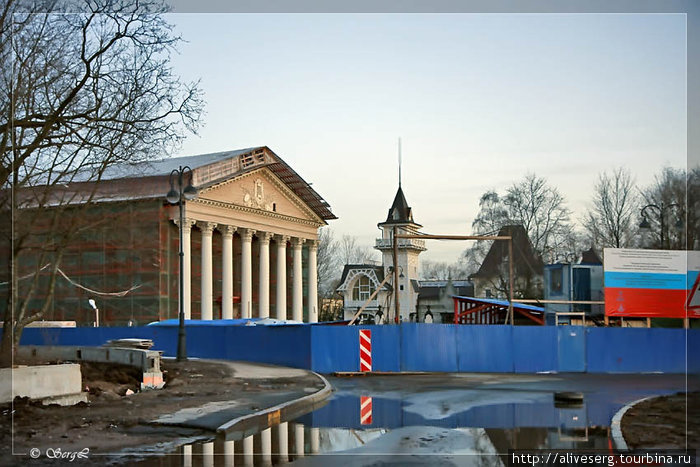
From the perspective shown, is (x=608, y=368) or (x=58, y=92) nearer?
(x=58, y=92)

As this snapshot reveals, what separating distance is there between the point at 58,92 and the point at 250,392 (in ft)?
31.2

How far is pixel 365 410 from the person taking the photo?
16438 mm

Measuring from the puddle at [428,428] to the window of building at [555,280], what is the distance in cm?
1483

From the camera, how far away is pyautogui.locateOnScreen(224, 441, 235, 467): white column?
1059 centimetres

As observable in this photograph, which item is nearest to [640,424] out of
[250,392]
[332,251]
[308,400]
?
[308,400]

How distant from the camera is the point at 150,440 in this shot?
12.3m

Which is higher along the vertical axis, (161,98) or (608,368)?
(161,98)

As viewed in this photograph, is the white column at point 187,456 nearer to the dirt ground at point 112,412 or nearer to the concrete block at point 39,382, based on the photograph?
the dirt ground at point 112,412

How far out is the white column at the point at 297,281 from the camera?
270 ft

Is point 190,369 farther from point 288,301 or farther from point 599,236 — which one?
point 288,301

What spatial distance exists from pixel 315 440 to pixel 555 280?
25.8m

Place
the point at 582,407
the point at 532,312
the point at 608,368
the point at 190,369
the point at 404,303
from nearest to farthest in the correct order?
1. the point at 582,407
2. the point at 190,369
3. the point at 608,368
4. the point at 532,312
5. the point at 404,303

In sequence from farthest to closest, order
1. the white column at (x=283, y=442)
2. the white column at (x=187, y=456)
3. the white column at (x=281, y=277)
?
the white column at (x=281, y=277) → the white column at (x=283, y=442) → the white column at (x=187, y=456)

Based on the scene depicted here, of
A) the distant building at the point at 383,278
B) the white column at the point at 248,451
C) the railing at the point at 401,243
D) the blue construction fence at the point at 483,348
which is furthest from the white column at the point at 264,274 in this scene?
the white column at the point at 248,451
